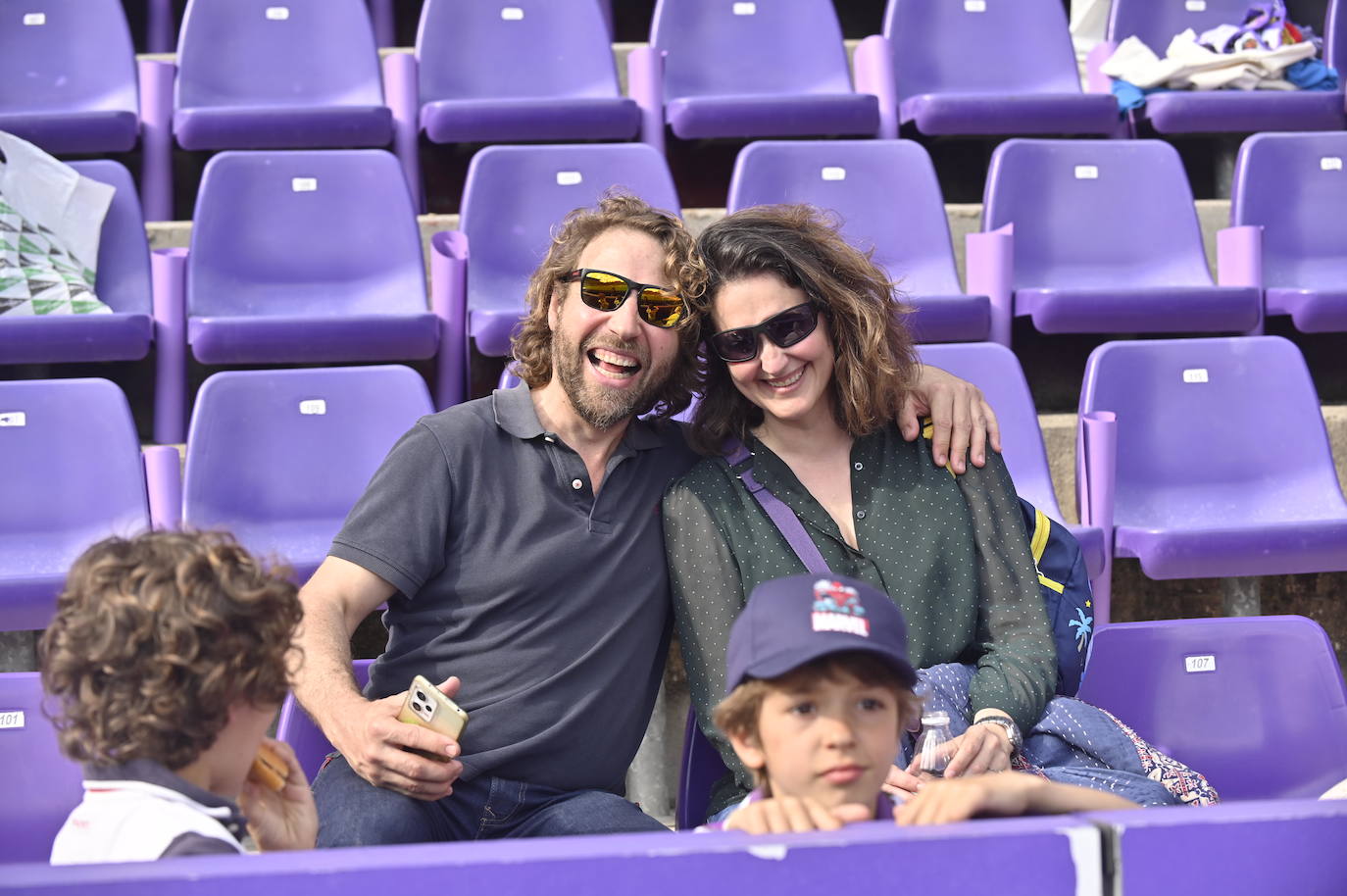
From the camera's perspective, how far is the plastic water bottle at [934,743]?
5.08ft

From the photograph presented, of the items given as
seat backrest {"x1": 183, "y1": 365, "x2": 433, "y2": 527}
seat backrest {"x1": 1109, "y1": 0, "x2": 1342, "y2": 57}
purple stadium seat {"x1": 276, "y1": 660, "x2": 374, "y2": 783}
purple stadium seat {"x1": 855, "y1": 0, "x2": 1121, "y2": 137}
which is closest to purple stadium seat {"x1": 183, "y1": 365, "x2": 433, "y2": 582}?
seat backrest {"x1": 183, "y1": 365, "x2": 433, "y2": 527}

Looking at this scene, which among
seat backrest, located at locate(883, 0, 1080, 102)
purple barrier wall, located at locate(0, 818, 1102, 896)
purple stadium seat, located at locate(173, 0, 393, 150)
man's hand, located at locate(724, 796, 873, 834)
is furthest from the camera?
seat backrest, located at locate(883, 0, 1080, 102)

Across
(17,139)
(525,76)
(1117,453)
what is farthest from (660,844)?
(525,76)

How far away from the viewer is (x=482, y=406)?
5.90 feet

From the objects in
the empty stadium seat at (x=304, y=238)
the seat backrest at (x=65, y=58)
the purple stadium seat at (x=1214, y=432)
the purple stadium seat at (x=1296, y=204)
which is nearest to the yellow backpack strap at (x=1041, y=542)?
the purple stadium seat at (x=1214, y=432)

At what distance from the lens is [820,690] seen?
1.14 metres

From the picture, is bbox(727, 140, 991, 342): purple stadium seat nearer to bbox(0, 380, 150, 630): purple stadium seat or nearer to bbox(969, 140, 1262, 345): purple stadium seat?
bbox(969, 140, 1262, 345): purple stadium seat

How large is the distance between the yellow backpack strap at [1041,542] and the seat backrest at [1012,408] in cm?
63

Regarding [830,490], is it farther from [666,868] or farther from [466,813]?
[666,868]

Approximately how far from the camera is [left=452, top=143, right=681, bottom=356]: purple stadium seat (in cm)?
302

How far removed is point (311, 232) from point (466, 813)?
178 centimetres

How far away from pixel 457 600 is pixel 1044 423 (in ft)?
4.85

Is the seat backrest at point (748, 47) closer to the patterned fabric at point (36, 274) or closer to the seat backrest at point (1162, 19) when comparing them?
the seat backrest at point (1162, 19)

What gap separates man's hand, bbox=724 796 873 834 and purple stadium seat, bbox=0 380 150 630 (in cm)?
168
